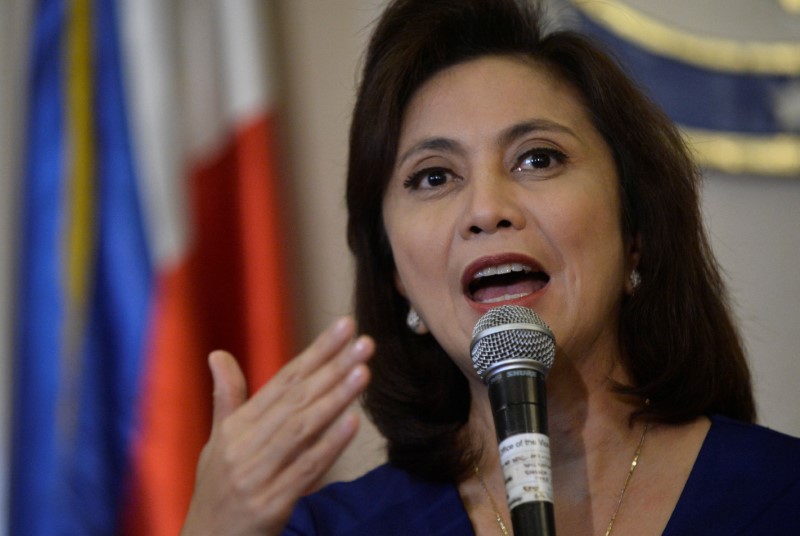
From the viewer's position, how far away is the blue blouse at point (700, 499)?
1.65 meters

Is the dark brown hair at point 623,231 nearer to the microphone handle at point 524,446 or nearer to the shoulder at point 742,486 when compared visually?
the shoulder at point 742,486

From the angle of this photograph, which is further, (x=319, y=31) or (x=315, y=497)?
(x=319, y=31)

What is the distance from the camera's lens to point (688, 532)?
64.6 inches

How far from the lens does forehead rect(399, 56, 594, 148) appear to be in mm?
1894

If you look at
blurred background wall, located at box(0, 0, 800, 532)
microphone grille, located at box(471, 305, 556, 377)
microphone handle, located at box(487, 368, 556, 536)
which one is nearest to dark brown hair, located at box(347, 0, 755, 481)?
microphone grille, located at box(471, 305, 556, 377)

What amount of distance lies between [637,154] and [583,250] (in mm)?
322

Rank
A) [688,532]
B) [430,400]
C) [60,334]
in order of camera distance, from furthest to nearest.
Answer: [60,334], [430,400], [688,532]

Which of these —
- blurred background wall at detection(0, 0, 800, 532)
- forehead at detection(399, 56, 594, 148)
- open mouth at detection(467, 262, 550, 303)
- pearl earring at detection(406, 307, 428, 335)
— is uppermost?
blurred background wall at detection(0, 0, 800, 532)

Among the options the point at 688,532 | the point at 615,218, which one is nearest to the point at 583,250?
the point at 615,218

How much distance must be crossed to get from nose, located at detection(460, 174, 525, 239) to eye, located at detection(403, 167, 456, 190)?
0.10 metres

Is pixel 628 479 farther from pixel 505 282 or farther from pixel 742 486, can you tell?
pixel 505 282

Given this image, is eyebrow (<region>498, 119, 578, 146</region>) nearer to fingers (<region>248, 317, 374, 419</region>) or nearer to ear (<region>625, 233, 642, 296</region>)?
ear (<region>625, 233, 642, 296</region>)

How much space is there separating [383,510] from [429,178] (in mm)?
641

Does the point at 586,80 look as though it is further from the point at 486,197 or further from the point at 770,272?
the point at 770,272
